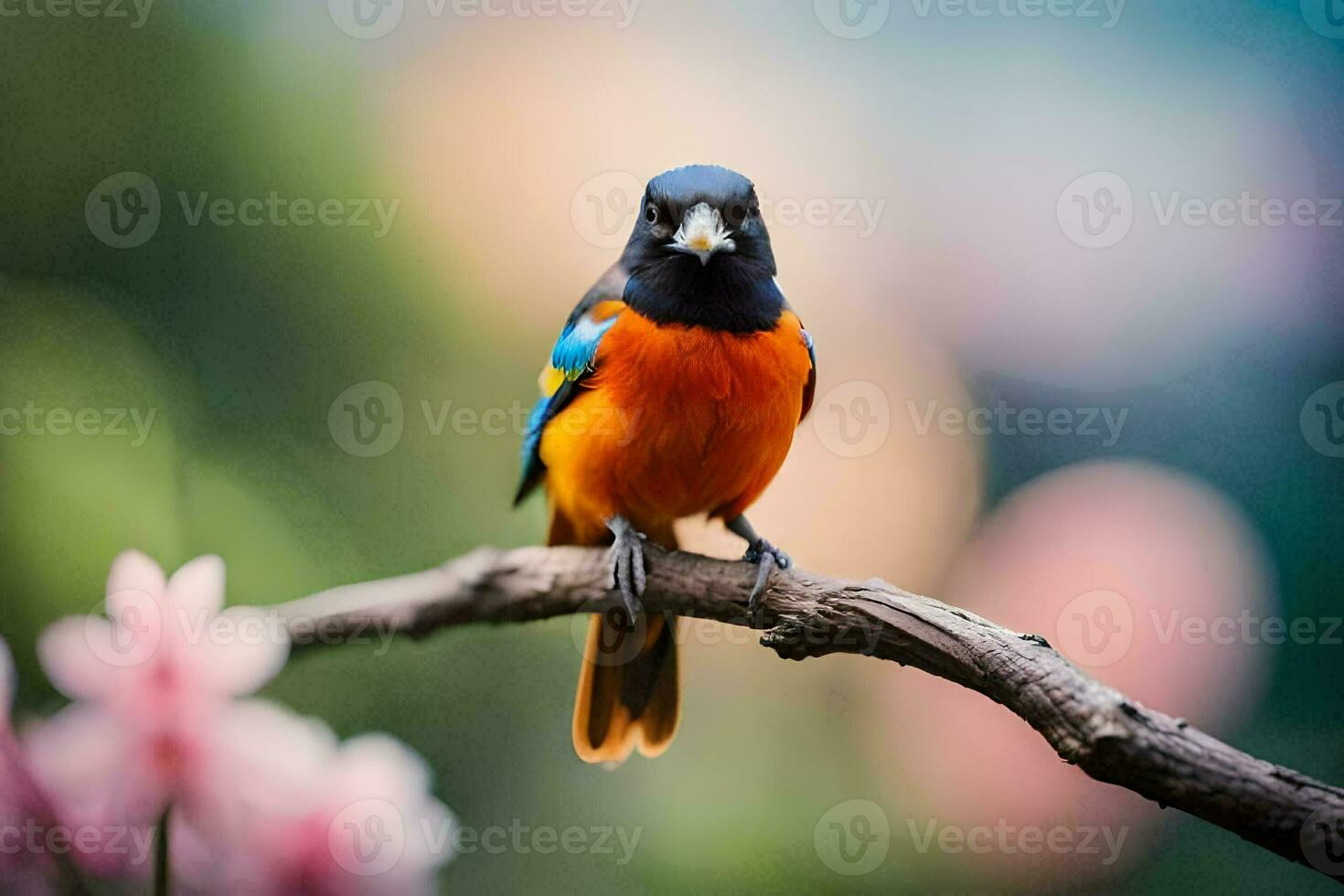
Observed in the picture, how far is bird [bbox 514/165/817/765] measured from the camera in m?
1.54

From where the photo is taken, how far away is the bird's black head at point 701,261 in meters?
1.50

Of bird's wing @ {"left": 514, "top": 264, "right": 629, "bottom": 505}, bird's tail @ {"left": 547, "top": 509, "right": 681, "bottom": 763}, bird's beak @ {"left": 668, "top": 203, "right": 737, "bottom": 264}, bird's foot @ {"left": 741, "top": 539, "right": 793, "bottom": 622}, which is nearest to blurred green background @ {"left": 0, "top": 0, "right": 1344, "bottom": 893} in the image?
bird's tail @ {"left": 547, "top": 509, "right": 681, "bottom": 763}

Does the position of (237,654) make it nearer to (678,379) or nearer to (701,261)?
(678,379)

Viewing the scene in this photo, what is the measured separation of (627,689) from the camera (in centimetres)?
178

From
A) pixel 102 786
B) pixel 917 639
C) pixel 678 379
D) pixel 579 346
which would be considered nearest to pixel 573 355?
pixel 579 346

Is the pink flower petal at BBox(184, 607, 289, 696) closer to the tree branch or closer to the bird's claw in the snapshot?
the tree branch

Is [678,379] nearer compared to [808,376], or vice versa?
[678,379]

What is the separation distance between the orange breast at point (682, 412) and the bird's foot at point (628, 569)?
0.22ft

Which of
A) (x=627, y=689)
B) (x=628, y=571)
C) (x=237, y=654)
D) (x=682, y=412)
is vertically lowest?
(x=627, y=689)

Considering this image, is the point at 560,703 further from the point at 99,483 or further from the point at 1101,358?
the point at 1101,358

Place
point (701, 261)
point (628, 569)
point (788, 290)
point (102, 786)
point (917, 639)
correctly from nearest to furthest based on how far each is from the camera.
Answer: point (917, 639)
point (102, 786)
point (701, 261)
point (628, 569)
point (788, 290)

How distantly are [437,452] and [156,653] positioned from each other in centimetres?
58

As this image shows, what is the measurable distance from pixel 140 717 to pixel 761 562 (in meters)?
0.83

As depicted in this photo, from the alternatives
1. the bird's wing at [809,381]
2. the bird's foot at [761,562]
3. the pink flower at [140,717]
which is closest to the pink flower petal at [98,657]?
the pink flower at [140,717]
